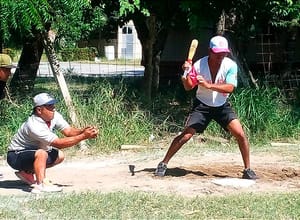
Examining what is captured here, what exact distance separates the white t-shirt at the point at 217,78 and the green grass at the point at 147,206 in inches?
49.0

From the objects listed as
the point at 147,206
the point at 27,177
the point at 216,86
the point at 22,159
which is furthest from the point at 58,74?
the point at 147,206

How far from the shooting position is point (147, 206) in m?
5.95

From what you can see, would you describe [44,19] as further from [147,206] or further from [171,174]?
[147,206]

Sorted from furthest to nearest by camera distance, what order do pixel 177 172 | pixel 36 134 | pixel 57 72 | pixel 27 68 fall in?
1. pixel 27 68
2. pixel 57 72
3. pixel 177 172
4. pixel 36 134

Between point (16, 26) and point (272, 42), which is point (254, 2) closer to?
point (16, 26)

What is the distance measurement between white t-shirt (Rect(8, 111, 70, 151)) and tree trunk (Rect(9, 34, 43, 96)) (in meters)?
4.92

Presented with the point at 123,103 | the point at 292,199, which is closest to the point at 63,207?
the point at 292,199

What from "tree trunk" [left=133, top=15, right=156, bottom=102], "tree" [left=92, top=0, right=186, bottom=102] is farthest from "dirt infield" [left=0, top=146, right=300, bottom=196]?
"tree trunk" [left=133, top=15, right=156, bottom=102]

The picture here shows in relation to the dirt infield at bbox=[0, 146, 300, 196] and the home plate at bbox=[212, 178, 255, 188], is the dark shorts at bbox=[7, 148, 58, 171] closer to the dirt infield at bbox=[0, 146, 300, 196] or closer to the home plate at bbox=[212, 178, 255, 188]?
the dirt infield at bbox=[0, 146, 300, 196]

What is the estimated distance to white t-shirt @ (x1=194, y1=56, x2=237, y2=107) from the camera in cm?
705

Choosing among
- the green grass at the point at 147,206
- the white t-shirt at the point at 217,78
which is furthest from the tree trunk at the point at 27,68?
the green grass at the point at 147,206

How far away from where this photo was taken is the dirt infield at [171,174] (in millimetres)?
6812

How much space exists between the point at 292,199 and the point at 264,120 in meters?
4.15

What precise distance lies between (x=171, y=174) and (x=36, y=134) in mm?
1869
